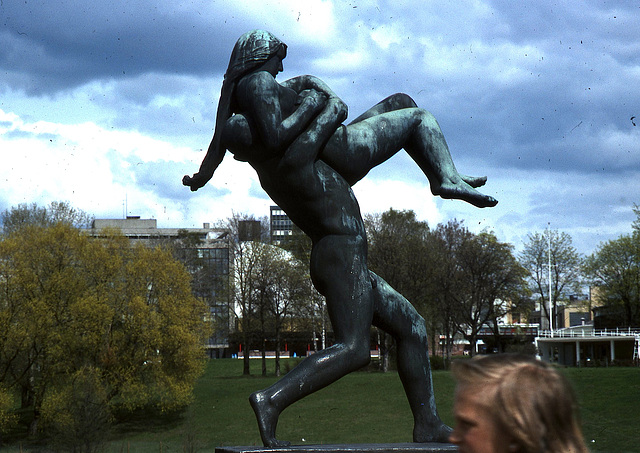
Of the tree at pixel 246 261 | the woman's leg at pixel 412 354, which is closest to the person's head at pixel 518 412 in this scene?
the woman's leg at pixel 412 354

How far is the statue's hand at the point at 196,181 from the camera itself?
486 centimetres

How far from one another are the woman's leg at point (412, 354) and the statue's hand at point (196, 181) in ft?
3.87

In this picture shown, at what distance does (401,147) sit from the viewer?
5031 mm

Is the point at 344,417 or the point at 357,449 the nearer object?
the point at 357,449

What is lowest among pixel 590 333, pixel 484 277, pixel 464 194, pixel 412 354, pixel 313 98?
pixel 590 333

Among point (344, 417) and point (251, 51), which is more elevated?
point (251, 51)

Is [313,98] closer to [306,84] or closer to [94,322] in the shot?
[306,84]

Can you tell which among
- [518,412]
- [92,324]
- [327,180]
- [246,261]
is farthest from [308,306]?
[518,412]

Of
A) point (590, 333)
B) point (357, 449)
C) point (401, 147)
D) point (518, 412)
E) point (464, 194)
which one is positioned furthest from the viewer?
point (590, 333)

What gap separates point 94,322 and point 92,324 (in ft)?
0.60

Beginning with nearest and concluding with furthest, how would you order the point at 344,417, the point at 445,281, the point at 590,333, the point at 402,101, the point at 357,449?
1. the point at 357,449
2. the point at 402,101
3. the point at 344,417
4. the point at 445,281
5. the point at 590,333

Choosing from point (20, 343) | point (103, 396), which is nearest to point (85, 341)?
point (20, 343)

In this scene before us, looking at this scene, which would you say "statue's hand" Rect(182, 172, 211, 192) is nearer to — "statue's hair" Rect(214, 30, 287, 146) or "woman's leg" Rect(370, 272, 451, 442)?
"statue's hair" Rect(214, 30, 287, 146)

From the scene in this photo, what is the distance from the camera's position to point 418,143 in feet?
16.5
